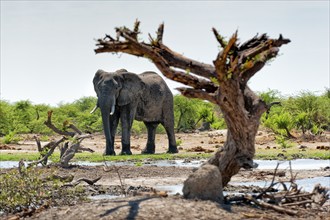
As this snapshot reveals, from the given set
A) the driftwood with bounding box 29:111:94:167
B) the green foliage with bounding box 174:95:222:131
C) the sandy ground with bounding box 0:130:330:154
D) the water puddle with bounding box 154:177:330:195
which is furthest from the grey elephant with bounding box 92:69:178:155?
the green foliage with bounding box 174:95:222:131

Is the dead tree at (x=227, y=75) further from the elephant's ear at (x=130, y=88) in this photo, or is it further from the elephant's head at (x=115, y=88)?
the elephant's ear at (x=130, y=88)

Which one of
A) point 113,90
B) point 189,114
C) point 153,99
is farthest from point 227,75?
point 189,114

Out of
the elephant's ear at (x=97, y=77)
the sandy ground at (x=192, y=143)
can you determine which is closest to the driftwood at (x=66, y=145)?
the elephant's ear at (x=97, y=77)

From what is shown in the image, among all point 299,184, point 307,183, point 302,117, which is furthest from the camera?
point 302,117

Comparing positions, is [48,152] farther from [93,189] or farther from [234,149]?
[234,149]

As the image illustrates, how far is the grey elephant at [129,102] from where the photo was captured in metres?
29.3

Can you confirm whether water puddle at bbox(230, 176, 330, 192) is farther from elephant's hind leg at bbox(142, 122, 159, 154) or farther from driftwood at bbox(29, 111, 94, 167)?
elephant's hind leg at bbox(142, 122, 159, 154)

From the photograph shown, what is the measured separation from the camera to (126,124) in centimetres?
3030

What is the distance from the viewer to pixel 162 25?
11711 millimetres

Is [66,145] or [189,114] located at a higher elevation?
[189,114]

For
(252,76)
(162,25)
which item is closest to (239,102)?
(252,76)

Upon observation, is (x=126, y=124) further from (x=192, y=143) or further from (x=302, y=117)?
(x=302, y=117)

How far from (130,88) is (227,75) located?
65.0 ft

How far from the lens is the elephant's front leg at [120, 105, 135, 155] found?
30.0m
